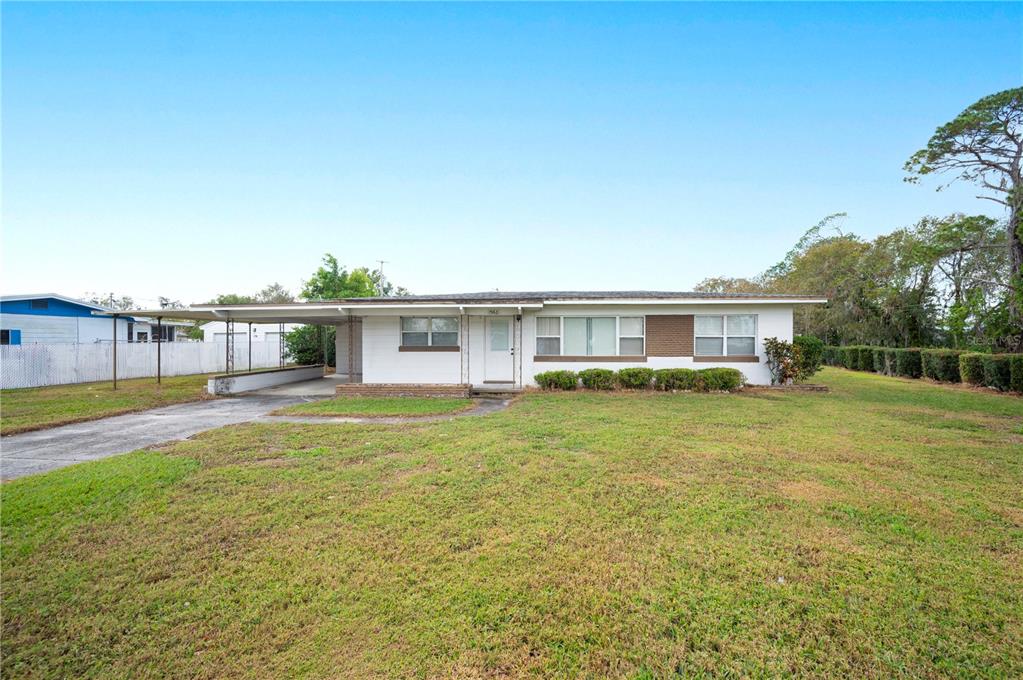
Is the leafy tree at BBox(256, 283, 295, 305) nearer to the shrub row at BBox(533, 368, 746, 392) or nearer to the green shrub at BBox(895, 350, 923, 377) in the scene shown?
the shrub row at BBox(533, 368, 746, 392)

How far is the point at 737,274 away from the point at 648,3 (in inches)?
1370

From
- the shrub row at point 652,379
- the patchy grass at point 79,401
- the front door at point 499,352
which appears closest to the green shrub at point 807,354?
the shrub row at point 652,379

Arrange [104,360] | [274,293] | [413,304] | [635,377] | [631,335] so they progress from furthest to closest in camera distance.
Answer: [274,293] < [104,360] < [631,335] < [635,377] < [413,304]

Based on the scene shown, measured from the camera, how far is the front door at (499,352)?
13.7 metres

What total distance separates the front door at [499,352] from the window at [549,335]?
887 mm

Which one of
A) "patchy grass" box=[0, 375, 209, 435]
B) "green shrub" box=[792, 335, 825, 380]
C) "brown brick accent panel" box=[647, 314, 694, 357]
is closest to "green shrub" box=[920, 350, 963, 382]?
"green shrub" box=[792, 335, 825, 380]

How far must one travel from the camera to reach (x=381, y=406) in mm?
10562

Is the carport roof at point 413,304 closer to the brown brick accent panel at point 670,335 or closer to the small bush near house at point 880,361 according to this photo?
the brown brick accent panel at point 670,335

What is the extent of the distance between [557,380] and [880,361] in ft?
58.8

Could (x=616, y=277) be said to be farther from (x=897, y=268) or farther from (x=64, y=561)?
(x=64, y=561)

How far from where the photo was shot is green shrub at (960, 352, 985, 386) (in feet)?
46.1

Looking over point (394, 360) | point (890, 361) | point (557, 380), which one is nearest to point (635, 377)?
point (557, 380)

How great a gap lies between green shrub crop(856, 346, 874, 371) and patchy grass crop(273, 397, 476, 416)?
70.3 feet

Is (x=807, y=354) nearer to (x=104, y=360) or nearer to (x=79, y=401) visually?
(x=79, y=401)
